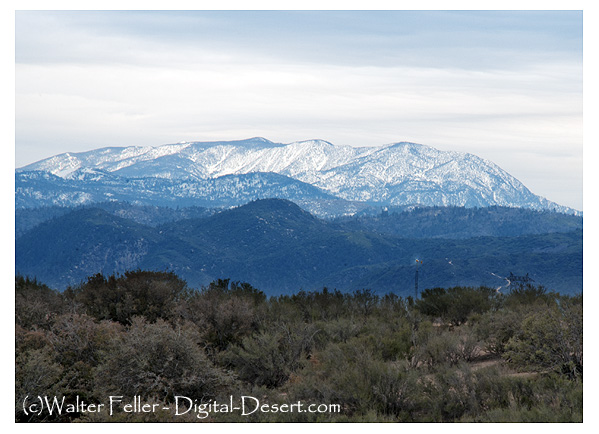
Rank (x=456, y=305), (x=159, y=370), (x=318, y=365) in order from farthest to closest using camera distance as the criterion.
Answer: (x=456, y=305) → (x=318, y=365) → (x=159, y=370)

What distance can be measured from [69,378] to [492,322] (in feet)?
43.5

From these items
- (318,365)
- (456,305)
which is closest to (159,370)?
(318,365)

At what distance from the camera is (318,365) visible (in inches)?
763

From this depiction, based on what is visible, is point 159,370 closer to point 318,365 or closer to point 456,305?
point 318,365

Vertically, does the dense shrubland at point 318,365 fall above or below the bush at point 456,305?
above

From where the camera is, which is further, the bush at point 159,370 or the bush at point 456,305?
the bush at point 456,305

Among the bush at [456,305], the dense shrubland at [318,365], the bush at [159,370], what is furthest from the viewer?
the bush at [456,305]

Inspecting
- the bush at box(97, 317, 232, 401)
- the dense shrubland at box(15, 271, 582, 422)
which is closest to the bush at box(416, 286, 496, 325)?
the dense shrubland at box(15, 271, 582, 422)

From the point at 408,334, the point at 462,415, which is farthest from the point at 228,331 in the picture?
the point at 462,415

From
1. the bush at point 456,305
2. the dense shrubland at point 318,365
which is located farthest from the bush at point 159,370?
the bush at point 456,305

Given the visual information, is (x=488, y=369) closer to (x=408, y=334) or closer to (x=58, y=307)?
(x=408, y=334)

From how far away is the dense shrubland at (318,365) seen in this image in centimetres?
1521

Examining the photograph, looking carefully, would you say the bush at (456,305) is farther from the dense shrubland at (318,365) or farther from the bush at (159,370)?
the bush at (159,370)

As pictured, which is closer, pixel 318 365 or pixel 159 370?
pixel 159 370
